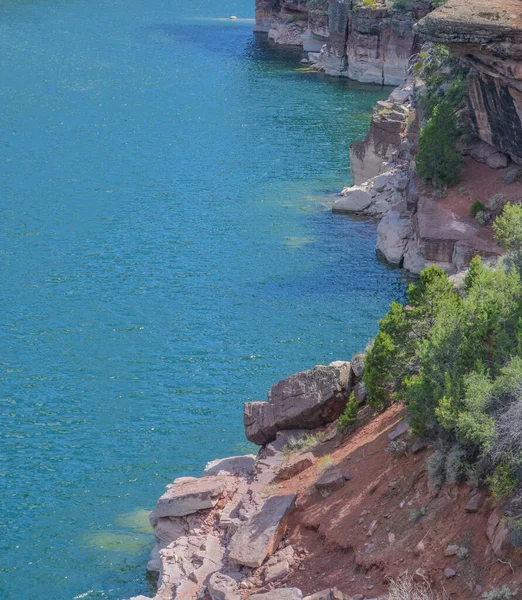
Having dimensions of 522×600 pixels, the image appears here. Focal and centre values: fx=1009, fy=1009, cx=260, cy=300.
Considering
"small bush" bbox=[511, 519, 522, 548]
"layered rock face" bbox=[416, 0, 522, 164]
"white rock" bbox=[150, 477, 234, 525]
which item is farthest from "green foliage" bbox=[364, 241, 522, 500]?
"layered rock face" bbox=[416, 0, 522, 164]

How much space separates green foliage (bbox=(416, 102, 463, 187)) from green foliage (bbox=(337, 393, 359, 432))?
28583mm

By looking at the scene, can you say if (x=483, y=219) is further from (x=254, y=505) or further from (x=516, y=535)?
(x=516, y=535)

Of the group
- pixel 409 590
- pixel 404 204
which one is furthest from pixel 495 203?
pixel 409 590

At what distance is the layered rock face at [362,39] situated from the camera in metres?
101

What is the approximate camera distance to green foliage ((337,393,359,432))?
2642cm

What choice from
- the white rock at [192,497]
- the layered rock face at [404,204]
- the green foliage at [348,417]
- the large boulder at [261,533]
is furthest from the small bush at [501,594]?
the layered rock face at [404,204]

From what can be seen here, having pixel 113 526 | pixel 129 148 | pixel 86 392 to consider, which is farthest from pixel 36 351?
pixel 129 148

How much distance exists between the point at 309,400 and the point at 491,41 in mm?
→ 23761

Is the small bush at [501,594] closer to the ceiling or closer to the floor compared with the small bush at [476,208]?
closer to the ceiling

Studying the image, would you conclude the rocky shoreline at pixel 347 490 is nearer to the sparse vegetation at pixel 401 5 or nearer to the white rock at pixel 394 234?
the white rock at pixel 394 234

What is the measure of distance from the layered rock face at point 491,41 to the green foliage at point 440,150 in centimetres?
363

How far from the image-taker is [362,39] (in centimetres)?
10544

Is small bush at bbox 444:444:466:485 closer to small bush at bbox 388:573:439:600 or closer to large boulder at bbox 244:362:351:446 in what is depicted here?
small bush at bbox 388:573:439:600

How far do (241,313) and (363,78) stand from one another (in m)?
64.5
